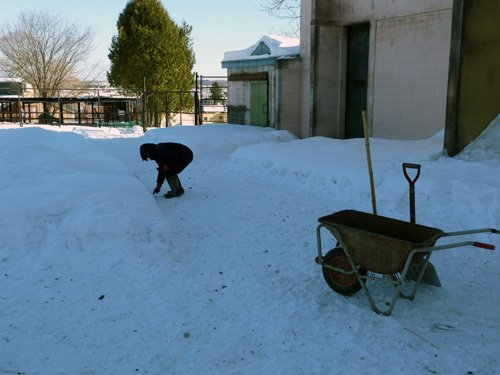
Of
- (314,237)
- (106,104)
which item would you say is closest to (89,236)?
(314,237)

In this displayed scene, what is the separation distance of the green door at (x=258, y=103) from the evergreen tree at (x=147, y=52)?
43.7 ft

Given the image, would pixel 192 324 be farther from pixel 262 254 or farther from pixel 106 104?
pixel 106 104

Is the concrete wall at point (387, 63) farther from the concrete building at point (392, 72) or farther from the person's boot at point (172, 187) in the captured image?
the person's boot at point (172, 187)

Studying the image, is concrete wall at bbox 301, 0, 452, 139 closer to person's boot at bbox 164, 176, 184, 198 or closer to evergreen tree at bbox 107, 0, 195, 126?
person's boot at bbox 164, 176, 184, 198

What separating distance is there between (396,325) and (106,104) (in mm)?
35296

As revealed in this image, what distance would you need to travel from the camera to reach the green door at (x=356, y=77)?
16.2 m

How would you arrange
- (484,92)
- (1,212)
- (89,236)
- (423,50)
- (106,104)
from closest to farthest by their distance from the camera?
(89,236), (1,212), (484,92), (423,50), (106,104)

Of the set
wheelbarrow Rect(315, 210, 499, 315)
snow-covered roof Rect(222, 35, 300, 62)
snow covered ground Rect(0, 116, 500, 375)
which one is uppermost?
snow-covered roof Rect(222, 35, 300, 62)

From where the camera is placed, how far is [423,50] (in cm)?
1381

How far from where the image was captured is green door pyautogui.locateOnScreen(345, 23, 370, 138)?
16.2m

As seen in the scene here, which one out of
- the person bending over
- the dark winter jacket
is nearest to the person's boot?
the person bending over

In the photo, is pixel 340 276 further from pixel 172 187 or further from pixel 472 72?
pixel 472 72

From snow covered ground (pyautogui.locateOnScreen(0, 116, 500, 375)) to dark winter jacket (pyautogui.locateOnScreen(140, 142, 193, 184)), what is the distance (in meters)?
0.55

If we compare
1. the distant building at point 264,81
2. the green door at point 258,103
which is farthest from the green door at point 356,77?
the green door at point 258,103
